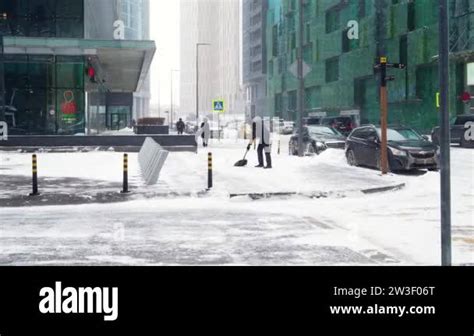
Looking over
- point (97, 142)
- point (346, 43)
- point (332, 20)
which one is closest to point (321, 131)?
point (97, 142)

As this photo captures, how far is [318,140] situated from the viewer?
99.3 feet

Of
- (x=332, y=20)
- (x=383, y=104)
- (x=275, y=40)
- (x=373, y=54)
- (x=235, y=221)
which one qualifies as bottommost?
(x=235, y=221)

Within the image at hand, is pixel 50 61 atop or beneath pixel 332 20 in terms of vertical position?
beneath

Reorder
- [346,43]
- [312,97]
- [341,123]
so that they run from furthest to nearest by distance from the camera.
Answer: [312,97], [346,43], [341,123]

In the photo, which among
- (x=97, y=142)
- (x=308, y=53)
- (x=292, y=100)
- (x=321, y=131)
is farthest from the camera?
(x=292, y=100)

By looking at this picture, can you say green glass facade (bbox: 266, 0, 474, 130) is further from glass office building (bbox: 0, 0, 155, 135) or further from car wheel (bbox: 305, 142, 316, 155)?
glass office building (bbox: 0, 0, 155, 135)

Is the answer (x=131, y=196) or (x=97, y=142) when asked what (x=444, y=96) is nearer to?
(x=131, y=196)

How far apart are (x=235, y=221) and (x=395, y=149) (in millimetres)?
10792

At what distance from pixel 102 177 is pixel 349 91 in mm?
57321

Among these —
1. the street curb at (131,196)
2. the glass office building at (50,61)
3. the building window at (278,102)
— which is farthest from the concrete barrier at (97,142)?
the building window at (278,102)

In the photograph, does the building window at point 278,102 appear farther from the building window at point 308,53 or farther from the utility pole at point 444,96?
the utility pole at point 444,96

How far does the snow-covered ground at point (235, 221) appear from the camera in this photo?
347 inches

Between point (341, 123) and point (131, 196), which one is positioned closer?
point (131, 196)
